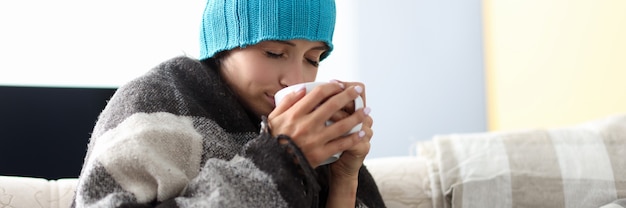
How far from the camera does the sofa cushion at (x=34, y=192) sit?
1.14 metres

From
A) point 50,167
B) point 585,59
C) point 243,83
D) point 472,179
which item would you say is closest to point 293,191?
point 243,83

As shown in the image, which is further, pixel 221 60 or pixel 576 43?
pixel 576 43

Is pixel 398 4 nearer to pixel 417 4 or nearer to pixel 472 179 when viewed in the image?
pixel 417 4

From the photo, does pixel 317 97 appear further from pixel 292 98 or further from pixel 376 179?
pixel 376 179

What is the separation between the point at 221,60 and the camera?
1062 mm

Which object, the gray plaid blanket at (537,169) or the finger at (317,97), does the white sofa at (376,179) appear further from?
the finger at (317,97)

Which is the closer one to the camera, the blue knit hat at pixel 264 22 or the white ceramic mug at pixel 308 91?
the white ceramic mug at pixel 308 91

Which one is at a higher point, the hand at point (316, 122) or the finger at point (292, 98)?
the finger at point (292, 98)

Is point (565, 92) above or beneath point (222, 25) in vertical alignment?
beneath

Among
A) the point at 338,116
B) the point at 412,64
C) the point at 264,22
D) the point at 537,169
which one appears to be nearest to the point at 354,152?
the point at 338,116

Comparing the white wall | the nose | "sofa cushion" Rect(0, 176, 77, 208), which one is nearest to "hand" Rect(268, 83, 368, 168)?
the nose

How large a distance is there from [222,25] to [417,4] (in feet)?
5.22

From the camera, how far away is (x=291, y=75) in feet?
3.21

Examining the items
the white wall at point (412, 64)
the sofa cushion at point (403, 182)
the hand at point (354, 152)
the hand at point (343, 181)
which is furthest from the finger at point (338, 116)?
the white wall at point (412, 64)
